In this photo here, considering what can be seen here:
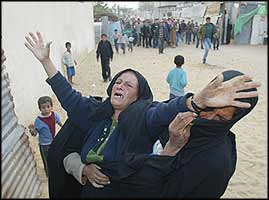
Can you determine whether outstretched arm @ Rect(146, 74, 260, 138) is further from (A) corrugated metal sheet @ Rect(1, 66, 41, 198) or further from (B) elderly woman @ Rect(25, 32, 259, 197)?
(A) corrugated metal sheet @ Rect(1, 66, 41, 198)

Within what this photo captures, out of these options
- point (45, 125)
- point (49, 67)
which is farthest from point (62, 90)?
point (45, 125)

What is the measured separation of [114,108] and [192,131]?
538 millimetres

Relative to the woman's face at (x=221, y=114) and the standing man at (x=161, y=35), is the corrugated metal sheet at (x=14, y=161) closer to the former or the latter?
the woman's face at (x=221, y=114)

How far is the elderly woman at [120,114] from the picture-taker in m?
1.40

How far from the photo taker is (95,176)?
1.63 m

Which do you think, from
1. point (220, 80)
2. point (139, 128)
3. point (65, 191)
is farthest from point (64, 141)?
point (220, 80)

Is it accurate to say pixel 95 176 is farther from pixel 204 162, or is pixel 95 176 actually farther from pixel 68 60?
pixel 68 60

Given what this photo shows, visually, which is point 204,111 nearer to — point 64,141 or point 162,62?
point 64,141

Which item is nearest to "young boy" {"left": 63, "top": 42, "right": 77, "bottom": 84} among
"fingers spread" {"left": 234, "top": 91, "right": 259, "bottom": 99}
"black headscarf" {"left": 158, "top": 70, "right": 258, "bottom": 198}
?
"black headscarf" {"left": 158, "top": 70, "right": 258, "bottom": 198}

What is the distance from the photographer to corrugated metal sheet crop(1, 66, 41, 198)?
68 cm

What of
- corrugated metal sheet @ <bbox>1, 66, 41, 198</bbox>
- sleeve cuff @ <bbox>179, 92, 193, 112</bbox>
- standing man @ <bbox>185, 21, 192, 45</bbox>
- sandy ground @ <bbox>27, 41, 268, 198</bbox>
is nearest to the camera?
corrugated metal sheet @ <bbox>1, 66, 41, 198</bbox>

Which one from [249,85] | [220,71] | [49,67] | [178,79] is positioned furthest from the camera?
[220,71]

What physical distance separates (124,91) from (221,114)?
0.62 m

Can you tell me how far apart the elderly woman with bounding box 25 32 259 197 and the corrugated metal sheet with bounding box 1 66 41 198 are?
0.75m
